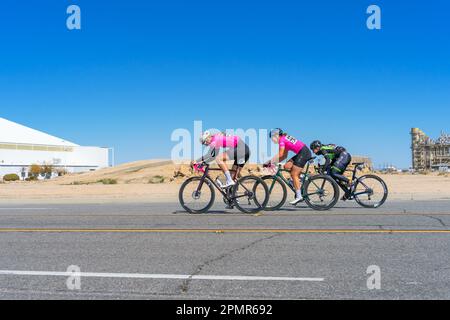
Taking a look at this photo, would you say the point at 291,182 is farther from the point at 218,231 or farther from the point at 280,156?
the point at 218,231

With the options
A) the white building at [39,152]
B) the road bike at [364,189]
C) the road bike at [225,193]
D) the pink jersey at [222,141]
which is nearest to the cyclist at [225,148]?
the pink jersey at [222,141]

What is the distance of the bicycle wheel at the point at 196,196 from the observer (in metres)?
11.3

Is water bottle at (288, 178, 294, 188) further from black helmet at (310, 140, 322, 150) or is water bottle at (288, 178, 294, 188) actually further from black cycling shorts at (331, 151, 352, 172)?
black cycling shorts at (331, 151, 352, 172)

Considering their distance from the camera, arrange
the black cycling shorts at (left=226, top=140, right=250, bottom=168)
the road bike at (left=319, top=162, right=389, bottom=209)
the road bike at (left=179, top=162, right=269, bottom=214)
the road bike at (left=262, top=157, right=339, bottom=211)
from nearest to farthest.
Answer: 1. the black cycling shorts at (left=226, top=140, right=250, bottom=168)
2. the road bike at (left=179, top=162, right=269, bottom=214)
3. the road bike at (left=262, top=157, right=339, bottom=211)
4. the road bike at (left=319, top=162, right=389, bottom=209)

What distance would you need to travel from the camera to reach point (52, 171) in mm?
86562

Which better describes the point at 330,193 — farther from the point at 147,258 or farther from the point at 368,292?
the point at 368,292

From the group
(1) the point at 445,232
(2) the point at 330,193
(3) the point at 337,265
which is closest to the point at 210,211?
(2) the point at 330,193

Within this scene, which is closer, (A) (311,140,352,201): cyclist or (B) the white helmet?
(B) the white helmet

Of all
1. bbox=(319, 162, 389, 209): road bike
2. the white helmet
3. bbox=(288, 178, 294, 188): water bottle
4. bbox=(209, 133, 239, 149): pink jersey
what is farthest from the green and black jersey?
the white helmet

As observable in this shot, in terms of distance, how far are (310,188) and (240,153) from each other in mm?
1929

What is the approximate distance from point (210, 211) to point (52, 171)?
265 ft

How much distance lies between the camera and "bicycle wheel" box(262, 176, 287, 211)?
11.4 meters

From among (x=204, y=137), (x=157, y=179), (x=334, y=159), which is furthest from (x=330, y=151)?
(x=157, y=179)

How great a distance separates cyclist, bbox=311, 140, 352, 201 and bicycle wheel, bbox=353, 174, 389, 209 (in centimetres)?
31
